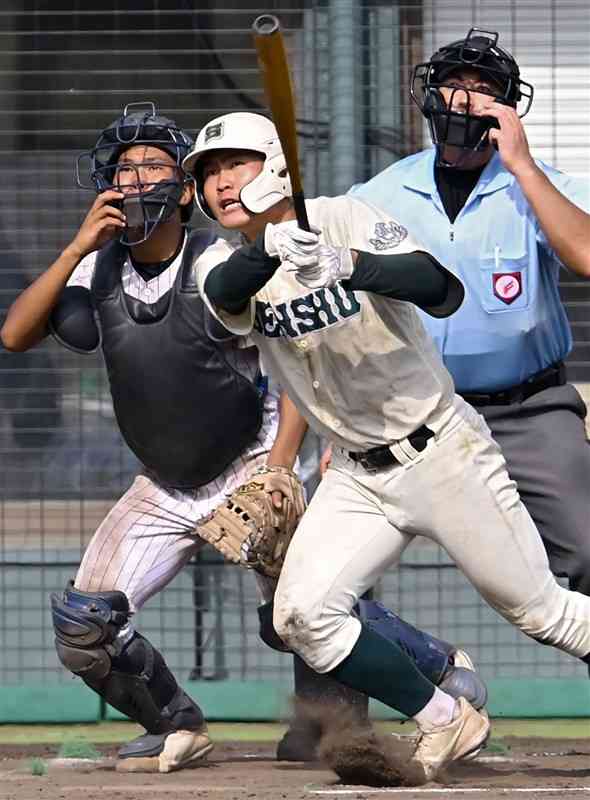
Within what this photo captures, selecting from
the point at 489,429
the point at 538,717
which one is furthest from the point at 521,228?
the point at 538,717

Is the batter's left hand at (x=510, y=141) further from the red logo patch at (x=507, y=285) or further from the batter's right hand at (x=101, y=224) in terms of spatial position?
the batter's right hand at (x=101, y=224)

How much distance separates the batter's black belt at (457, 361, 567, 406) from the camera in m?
5.54

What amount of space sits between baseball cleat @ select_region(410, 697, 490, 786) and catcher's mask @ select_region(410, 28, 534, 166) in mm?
1637

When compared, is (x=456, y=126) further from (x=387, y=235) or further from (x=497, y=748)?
(x=497, y=748)

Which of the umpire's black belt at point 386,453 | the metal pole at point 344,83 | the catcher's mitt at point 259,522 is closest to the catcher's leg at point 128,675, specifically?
the catcher's mitt at point 259,522

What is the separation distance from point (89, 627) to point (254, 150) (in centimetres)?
156

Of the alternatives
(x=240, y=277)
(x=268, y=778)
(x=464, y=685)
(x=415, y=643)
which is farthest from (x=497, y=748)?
(x=240, y=277)

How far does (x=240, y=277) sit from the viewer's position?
15.1ft

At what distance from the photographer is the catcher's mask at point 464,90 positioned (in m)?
5.34

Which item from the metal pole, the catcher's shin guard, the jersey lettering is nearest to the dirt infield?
the catcher's shin guard

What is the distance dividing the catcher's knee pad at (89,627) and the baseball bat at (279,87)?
5.37 feet

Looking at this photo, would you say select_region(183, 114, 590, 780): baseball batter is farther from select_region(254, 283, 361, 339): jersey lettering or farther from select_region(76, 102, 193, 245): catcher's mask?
select_region(76, 102, 193, 245): catcher's mask

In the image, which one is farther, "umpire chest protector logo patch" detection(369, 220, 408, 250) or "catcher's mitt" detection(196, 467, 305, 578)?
"catcher's mitt" detection(196, 467, 305, 578)

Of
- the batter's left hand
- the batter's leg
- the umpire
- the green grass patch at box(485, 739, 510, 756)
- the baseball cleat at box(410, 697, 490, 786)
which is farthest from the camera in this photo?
the green grass patch at box(485, 739, 510, 756)
